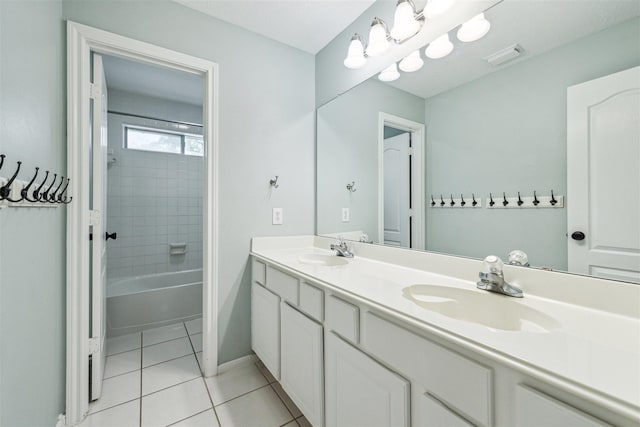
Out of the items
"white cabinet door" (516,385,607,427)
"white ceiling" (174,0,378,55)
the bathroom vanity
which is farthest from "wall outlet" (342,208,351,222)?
"white cabinet door" (516,385,607,427)

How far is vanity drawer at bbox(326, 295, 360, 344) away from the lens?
95 cm

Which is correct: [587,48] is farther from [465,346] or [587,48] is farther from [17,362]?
[17,362]

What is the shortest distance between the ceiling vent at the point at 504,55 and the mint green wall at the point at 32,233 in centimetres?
167

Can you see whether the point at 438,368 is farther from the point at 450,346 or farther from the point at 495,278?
the point at 495,278

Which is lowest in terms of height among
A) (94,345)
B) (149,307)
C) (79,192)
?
(149,307)

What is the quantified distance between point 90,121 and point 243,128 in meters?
0.86

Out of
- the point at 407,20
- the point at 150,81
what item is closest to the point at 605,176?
the point at 407,20

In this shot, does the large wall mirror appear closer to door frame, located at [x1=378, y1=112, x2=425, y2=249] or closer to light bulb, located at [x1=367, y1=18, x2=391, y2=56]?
door frame, located at [x1=378, y1=112, x2=425, y2=249]

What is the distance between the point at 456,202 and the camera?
3.99 ft

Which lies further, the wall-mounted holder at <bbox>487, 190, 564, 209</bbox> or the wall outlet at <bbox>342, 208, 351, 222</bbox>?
the wall outlet at <bbox>342, 208, 351, 222</bbox>

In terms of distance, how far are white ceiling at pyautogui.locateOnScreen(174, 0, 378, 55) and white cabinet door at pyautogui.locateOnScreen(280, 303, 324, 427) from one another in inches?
Result: 72.0

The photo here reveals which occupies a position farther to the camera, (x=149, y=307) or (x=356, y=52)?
(x=149, y=307)

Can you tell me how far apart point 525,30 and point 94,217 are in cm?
223

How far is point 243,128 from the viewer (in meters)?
1.88
